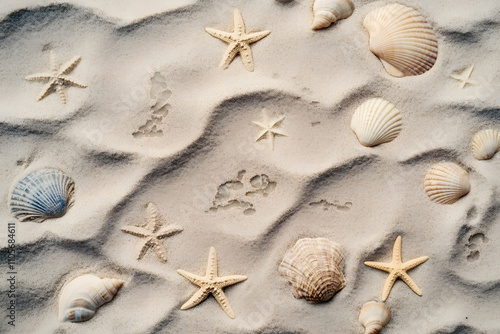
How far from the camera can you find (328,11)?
7.54ft

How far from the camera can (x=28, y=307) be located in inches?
91.7

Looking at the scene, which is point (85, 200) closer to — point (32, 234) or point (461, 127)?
point (32, 234)

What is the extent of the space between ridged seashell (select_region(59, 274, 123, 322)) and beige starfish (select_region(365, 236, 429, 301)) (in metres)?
1.54

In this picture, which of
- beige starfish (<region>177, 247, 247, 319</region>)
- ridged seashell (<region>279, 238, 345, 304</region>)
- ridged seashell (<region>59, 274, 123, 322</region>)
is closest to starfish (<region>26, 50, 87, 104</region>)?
ridged seashell (<region>59, 274, 123, 322</region>)

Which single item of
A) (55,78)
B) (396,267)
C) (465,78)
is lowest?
(396,267)

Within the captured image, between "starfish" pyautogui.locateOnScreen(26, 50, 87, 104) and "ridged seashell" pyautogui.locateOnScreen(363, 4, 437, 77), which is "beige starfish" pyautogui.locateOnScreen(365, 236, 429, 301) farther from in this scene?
"starfish" pyautogui.locateOnScreen(26, 50, 87, 104)

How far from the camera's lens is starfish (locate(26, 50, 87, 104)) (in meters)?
2.30

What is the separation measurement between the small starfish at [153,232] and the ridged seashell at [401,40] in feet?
5.35

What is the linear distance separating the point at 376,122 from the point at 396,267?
864 millimetres

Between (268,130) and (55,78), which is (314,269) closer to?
(268,130)

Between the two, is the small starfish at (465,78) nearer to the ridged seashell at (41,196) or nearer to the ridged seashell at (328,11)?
the ridged seashell at (328,11)

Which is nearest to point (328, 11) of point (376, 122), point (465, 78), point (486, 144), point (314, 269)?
point (376, 122)

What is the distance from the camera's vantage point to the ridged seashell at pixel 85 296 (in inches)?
88.8

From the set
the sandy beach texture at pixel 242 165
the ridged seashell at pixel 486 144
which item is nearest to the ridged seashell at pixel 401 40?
the sandy beach texture at pixel 242 165
